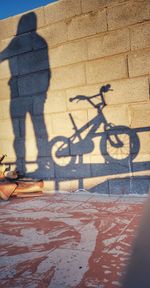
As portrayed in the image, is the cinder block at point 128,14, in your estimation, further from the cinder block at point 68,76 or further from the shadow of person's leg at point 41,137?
the shadow of person's leg at point 41,137

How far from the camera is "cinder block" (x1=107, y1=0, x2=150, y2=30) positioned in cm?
373

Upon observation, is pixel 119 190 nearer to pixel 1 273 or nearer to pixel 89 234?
pixel 89 234

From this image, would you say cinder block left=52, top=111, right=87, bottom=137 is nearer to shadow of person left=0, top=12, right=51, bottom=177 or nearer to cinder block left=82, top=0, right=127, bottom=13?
shadow of person left=0, top=12, right=51, bottom=177

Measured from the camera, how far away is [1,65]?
4988 mm

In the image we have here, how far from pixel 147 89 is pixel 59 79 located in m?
1.46

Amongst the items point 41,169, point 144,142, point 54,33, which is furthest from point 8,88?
point 144,142

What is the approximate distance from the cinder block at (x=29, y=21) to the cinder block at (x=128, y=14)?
1.21m

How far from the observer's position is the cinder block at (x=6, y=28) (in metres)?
4.79

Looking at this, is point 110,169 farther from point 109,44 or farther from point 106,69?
point 109,44

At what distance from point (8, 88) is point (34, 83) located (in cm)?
58

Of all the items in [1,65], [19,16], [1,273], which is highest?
[19,16]

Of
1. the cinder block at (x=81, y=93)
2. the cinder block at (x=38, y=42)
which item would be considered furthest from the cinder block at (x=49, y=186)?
the cinder block at (x=38, y=42)

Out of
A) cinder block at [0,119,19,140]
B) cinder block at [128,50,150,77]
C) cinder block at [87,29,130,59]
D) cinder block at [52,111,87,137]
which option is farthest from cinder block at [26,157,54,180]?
cinder block at [128,50,150,77]

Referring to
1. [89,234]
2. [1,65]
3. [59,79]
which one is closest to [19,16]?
[1,65]
